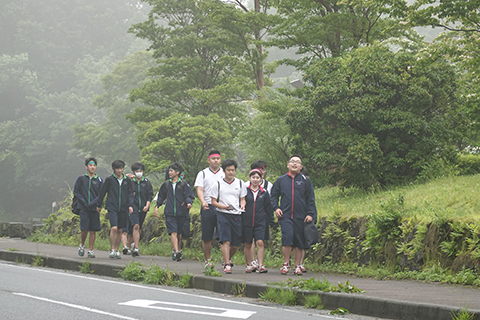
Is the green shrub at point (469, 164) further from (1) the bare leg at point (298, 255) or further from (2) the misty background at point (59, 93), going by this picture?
(2) the misty background at point (59, 93)

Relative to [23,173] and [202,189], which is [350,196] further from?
[23,173]

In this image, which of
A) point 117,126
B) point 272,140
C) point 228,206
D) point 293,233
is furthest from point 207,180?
point 117,126

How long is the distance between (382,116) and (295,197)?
5897 millimetres

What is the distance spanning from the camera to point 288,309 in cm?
719

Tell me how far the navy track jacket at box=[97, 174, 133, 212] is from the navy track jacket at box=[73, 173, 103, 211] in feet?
0.61

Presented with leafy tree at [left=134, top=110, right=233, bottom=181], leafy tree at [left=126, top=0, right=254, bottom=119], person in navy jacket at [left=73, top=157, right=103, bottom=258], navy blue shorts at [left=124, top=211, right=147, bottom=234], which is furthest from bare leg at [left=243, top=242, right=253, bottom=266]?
leafy tree at [left=126, top=0, right=254, bottom=119]

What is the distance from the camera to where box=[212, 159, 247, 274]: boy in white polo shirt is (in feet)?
32.3

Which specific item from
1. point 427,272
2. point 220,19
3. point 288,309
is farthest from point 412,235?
point 220,19

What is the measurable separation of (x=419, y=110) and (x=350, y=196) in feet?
9.59

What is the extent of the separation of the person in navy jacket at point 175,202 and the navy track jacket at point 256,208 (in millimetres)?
2313

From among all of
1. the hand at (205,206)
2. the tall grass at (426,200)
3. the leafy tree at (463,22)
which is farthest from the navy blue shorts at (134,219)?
the leafy tree at (463,22)

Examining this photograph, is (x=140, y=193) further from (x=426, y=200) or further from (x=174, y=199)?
(x=426, y=200)

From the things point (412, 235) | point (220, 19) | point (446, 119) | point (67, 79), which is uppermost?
point (67, 79)

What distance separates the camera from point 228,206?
387 inches
